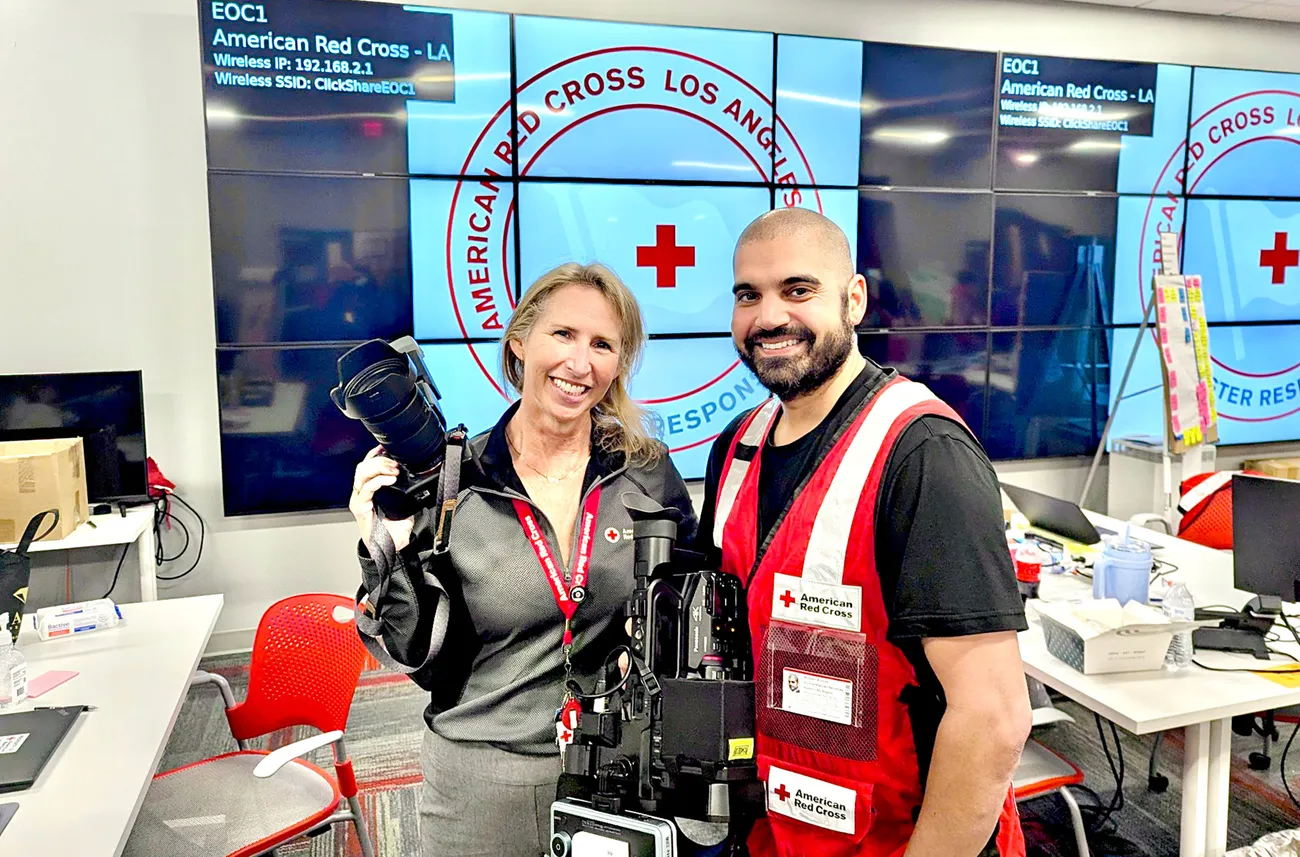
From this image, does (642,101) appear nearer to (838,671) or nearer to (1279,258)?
(838,671)

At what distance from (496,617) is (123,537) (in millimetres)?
2099

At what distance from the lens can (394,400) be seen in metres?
1.20

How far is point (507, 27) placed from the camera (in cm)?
346

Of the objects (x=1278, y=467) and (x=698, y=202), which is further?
(x=1278, y=467)

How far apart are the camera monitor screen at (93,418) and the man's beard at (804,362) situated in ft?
8.97

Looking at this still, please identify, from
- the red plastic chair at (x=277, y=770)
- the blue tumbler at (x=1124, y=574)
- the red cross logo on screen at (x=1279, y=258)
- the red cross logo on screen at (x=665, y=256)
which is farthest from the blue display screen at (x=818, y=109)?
the red plastic chair at (x=277, y=770)

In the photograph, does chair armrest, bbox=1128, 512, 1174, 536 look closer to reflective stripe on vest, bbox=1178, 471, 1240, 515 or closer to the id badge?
reflective stripe on vest, bbox=1178, 471, 1240, 515

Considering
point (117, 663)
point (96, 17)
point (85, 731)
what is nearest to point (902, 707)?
point (85, 731)

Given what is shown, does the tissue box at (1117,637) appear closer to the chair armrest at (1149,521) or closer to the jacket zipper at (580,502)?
the jacket zipper at (580,502)

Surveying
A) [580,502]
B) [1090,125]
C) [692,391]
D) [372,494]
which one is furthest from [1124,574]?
[1090,125]

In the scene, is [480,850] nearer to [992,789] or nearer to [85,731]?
[992,789]

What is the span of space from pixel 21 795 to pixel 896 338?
11.8 feet

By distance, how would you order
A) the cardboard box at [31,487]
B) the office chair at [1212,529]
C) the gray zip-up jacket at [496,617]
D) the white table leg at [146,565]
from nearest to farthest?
the gray zip-up jacket at [496,617]
the office chair at [1212,529]
the cardboard box at [31,487]
the white table leg at [146,565]

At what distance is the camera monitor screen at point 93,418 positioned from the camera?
3027 millimetres
